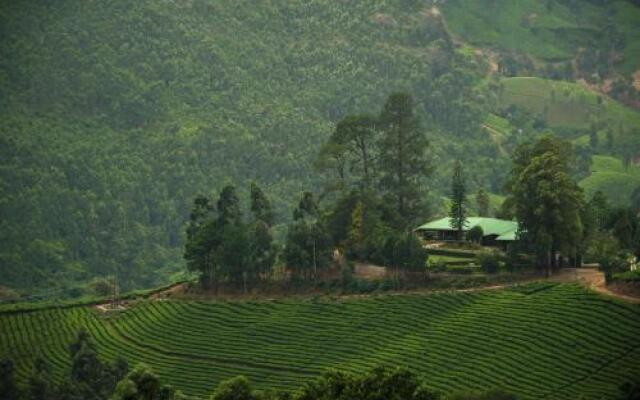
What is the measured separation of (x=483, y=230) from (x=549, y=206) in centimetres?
1021

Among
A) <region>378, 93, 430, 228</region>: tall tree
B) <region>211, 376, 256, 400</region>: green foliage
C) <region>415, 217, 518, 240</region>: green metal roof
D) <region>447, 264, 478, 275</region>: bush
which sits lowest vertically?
<region>211, 376, 256, 400</region>: green foliage

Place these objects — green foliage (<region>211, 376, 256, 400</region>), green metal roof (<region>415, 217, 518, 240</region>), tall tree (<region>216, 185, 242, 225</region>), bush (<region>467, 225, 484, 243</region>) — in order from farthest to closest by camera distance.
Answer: tall tree (<region>216, 185, 242, 225</region>) → bush (<region>467, 225, 484, 243</region>) → green metal roof (<region>415, 217, 518, 240</region>) → green foliage (<region>211, 376, 256, 400</region>)

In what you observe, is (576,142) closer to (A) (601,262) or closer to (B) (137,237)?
(B) (137,237)

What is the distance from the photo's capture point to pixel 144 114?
17062 centimetres

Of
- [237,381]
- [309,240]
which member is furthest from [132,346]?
[237,381]

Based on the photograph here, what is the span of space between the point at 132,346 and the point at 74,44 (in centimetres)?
8294

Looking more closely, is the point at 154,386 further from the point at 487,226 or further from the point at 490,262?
the point at 487,226

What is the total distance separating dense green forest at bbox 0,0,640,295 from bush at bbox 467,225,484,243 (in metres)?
35.4

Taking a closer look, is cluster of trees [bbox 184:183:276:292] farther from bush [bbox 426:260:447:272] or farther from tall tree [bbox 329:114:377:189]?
bush [bbox 426:260:447:272]

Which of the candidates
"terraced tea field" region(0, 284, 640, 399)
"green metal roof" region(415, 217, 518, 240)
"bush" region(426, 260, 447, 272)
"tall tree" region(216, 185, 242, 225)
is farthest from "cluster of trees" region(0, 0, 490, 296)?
"bush" region(426, 260, 447, 272)

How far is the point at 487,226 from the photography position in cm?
10744

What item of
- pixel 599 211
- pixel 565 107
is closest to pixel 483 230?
pixel 599 211

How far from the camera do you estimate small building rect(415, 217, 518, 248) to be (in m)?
104

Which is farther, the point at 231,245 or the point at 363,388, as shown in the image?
the point at 231,245
